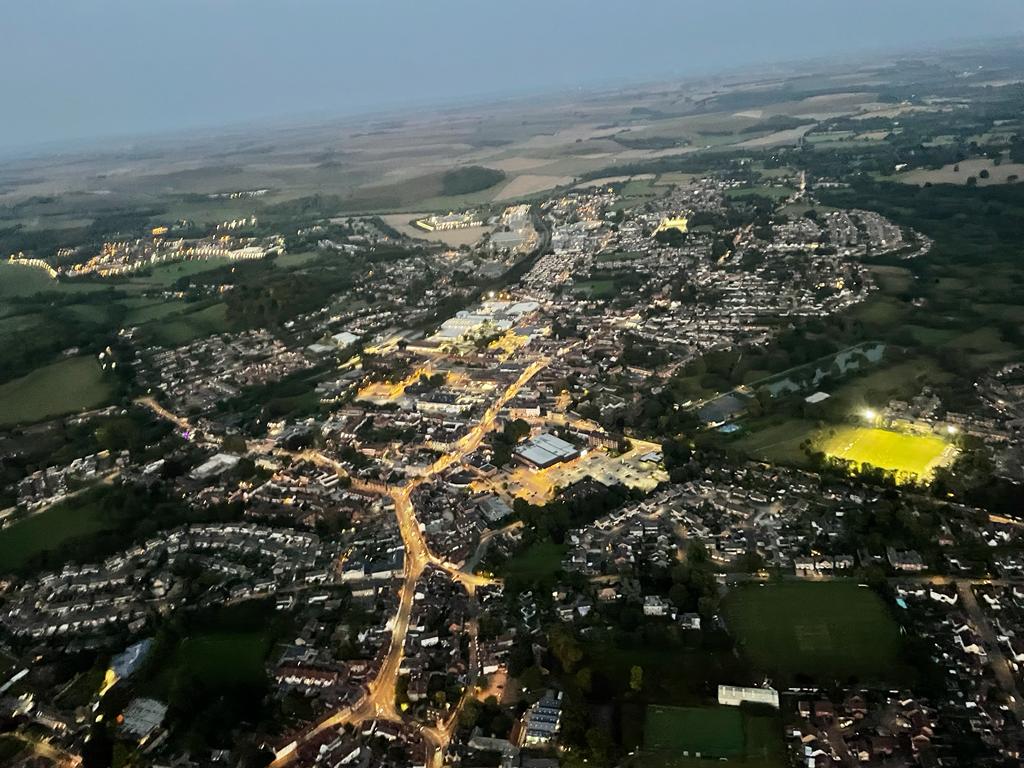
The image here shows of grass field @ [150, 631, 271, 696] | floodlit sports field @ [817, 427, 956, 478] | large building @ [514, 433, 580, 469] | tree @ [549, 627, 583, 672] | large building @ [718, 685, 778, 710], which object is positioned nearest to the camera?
large building @ [718, 685, 778, 710]

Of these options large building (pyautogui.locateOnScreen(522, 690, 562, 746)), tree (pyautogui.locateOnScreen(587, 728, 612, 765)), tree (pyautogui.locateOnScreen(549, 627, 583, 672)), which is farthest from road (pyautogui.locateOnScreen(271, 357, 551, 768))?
tree (pyautogui.locateOnScreen(587, 728, 612, 765))

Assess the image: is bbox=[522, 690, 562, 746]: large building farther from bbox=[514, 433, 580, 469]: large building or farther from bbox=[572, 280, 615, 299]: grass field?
bbox=[572, 280, 615, 299]: grass field

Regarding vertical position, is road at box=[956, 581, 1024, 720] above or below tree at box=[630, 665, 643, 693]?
below

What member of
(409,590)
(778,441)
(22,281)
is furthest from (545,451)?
(22,281)

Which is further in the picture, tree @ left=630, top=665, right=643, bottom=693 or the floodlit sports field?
the floodlit sports field

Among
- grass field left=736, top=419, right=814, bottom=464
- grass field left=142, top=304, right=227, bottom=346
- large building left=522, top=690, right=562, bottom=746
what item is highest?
grass field left=142, top=304, right=227, bottom=346

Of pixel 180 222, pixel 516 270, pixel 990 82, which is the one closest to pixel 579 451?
pixel 516 270

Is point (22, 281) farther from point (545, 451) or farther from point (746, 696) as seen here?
point (746, 696)

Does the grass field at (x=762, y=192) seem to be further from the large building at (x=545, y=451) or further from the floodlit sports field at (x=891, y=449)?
the large building at (x=545, y=451)

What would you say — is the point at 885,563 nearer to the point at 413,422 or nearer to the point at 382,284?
the point at 413,422
